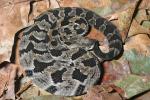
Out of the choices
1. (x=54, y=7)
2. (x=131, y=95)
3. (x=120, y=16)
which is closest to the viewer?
(x=131, y=95)

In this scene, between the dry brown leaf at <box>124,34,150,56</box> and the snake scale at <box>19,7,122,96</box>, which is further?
the dry brown leaf at <box>124,34,150,56</box>

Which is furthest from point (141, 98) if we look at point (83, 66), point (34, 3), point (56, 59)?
point (34, 3)

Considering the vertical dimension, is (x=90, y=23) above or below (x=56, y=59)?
above

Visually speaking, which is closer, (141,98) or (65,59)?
(141,98)

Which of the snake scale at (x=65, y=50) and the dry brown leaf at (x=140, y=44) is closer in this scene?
the snake scale at (x=65, y=50)

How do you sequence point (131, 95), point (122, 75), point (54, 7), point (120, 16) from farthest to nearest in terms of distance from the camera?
point (54, 7)
point (120, 16)
point (122, 75)
point (131, 95)

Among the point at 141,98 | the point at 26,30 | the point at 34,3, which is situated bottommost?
the point at 141,98

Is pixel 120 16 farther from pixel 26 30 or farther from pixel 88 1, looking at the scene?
pixel 26 30
